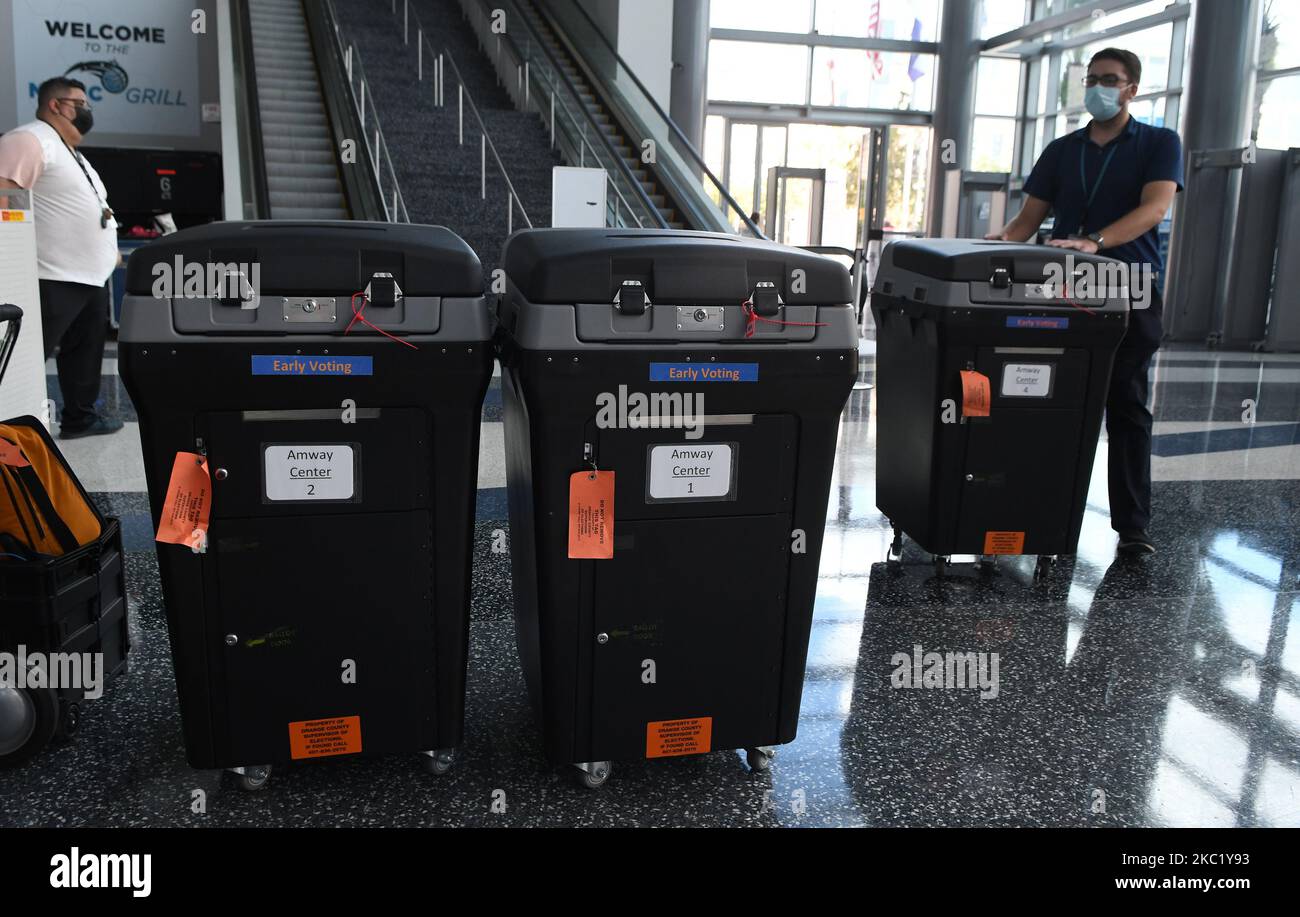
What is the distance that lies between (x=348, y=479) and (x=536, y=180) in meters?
7.51

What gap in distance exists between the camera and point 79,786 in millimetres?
2008

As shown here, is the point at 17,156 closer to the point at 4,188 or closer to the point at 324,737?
the point at 4,188

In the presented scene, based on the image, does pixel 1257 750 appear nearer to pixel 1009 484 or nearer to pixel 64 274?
pixel 1009 484

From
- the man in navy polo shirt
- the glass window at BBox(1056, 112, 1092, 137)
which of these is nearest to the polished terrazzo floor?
the man in navy polo shirt

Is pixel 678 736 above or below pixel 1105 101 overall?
below

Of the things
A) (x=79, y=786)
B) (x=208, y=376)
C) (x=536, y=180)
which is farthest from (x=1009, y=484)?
(x=536, y=180)

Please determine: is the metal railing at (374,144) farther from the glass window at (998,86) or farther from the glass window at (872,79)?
the glass window at (998,86)

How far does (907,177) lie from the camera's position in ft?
57.3

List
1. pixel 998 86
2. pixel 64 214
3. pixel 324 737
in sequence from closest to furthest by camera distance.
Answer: pixel 324 737, pixel 64 214, pixel 998 86

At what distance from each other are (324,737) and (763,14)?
16484 mm

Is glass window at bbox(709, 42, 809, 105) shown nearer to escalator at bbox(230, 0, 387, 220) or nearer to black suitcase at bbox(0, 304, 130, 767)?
escalator at bbox(230, 0, 387, 220)

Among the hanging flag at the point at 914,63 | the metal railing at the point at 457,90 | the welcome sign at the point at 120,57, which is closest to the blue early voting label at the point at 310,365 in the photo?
the metal railing at the point at 457,90

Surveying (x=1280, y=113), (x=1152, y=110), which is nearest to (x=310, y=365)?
(x=1280, y=113)

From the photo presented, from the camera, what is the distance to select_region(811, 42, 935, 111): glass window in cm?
1684
